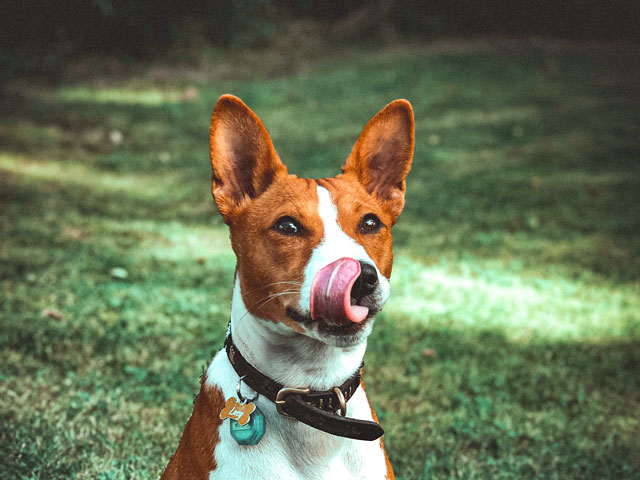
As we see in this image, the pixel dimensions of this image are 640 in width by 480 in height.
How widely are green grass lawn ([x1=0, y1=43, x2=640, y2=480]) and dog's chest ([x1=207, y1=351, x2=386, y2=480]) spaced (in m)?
1.27

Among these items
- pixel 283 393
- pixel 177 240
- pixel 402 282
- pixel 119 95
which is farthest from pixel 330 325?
pixel 119 95

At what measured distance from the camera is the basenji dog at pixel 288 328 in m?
2.23

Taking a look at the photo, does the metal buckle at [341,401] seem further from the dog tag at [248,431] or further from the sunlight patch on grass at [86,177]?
the sunlight patch on grass at [86,177]

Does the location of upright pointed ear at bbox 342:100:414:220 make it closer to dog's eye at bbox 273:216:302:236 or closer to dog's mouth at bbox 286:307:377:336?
dog's eye at bbox 273:216:302:236

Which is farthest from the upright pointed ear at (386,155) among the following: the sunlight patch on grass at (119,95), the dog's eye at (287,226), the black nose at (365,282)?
the sunlight patch on grass at (119,95)

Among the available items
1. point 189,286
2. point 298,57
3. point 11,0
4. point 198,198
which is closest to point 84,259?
point 189,286

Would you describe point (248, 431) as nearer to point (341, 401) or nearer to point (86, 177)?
point (341, 401)

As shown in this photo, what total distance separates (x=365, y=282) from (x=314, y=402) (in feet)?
1.76

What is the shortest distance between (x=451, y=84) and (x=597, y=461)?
41.6 ft

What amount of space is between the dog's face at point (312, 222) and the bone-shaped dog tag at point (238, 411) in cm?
33

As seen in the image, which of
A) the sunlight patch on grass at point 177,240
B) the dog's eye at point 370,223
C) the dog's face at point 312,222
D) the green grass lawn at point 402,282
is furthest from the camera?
the sunlight patch on grass at point 177,240

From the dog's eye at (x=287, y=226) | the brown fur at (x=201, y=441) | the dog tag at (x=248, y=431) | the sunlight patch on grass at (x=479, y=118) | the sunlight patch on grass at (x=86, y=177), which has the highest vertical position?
the dog's eye at (x=287, y=226)

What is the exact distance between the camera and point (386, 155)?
9.68ft

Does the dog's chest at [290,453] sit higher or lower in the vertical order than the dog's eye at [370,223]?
lower
